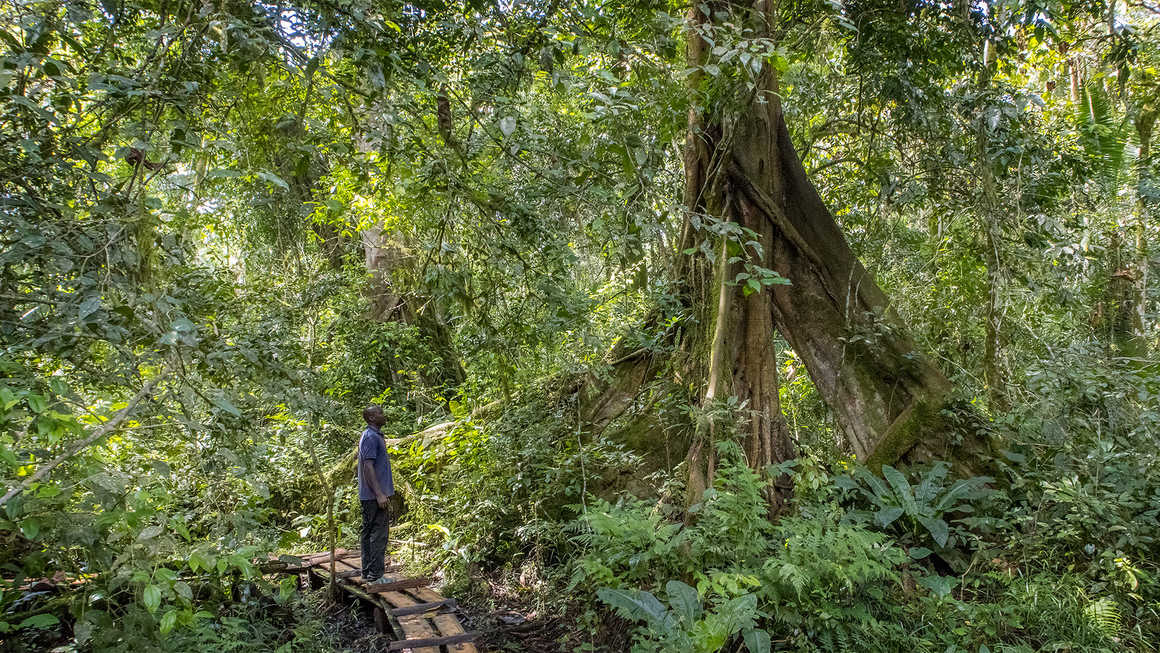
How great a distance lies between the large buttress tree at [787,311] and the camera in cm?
598

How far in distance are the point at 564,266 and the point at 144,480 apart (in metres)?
3.45

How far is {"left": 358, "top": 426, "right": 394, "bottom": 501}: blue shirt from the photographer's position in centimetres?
632

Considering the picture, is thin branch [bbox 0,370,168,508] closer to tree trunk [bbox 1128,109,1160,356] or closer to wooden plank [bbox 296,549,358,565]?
wooden plank [bbox 296,549,358,565]

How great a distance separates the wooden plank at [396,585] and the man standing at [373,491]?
17cm

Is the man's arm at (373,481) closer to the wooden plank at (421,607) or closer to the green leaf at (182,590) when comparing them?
the wooden plank at (421,607)

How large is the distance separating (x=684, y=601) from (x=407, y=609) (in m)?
2.50

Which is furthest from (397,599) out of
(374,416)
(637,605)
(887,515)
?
(887,515)

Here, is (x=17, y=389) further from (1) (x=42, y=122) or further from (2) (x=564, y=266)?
(2) (x=564, y=266)

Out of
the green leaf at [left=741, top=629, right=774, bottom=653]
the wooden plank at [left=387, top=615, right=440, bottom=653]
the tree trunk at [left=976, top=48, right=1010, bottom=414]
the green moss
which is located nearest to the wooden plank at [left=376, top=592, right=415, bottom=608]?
the wooden plank at [left=387, top=615, right=440, bottom=653]

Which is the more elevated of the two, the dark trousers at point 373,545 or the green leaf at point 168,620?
the green leaf at point 168,620


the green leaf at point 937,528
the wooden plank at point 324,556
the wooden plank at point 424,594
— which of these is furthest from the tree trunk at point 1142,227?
the wooden plank at point 324,556

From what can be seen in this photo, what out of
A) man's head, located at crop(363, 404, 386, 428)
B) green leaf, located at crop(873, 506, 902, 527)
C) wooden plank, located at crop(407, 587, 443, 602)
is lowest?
wooden plank, located at crop(407, 587, 443, 602)

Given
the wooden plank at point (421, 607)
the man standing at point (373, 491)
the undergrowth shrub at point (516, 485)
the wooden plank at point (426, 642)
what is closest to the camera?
the wooden plank at point (426, 642)

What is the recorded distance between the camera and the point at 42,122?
307 cm
